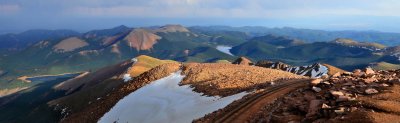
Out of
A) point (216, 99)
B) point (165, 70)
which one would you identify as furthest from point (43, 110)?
point (216, 99)

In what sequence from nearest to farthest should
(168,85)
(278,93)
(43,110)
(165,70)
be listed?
1. (278,93)
2. (168,85)
3. (165,70)
4. (43,110)

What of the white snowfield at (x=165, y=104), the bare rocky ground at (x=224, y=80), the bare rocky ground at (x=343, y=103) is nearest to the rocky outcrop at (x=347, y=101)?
the bare rocky ground at (x=343, y=103)

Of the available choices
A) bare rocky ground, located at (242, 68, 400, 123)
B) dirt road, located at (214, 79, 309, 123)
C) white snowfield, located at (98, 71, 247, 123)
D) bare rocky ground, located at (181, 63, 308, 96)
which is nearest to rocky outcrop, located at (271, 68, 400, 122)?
bare rocky ground, located at (242, 68, 400, 123)

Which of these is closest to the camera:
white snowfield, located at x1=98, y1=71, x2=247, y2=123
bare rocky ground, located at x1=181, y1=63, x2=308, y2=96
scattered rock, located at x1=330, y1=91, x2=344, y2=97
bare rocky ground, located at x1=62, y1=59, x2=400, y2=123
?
bare rocky ground, located at x1=62, y1=59, x2=400, y2=123

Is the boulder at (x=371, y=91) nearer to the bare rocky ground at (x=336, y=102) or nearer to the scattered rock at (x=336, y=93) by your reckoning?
the bare rocky ground at (x=336, y=102)

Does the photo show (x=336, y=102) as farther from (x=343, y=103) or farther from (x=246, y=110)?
(x=246, y=110)

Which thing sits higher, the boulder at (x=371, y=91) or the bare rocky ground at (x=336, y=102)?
the boulder at (x=371, y=91)

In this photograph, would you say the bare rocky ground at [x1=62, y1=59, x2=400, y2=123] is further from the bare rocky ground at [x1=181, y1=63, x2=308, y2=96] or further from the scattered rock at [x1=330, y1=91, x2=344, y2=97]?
the bare rocky ground at [x1=181, y1=63, x2=308, y2=96]

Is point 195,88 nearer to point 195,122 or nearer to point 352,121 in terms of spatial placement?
point 195,122
